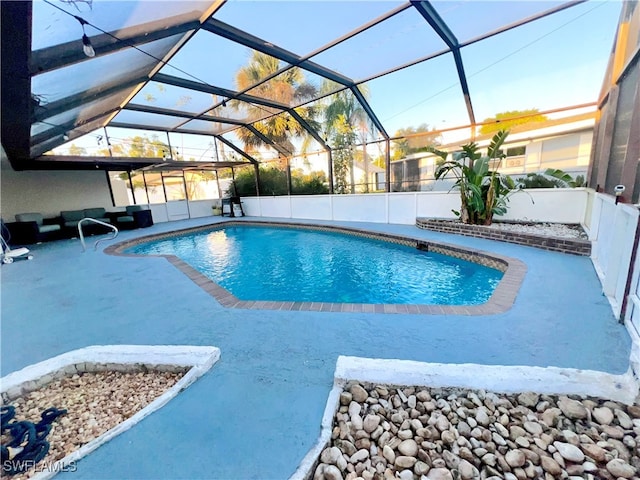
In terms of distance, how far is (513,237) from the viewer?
18.7ft

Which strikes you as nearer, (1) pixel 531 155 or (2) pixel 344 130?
(1) pixel 531 155

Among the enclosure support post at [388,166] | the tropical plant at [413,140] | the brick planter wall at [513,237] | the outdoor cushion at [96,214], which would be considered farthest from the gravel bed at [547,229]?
→ the outdoor cushion at [96,214]

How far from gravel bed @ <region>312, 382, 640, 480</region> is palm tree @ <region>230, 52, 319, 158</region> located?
7673mm

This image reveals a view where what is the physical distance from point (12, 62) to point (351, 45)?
574cm

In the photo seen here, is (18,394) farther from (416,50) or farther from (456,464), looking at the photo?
(416,50)

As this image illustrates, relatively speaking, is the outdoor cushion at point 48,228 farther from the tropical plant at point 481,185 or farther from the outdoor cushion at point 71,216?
the tropical plant at point 481,185

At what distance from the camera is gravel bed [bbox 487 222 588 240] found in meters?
5.36

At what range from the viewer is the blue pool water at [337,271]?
14.4ft

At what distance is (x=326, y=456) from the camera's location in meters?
1.42

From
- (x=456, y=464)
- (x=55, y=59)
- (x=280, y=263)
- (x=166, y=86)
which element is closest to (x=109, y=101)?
(x=166, y=86)

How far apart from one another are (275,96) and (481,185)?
691 cm

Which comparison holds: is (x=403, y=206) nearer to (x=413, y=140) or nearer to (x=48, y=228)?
(x=413, y=140)

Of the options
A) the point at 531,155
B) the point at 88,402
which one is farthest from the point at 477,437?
the point at 531,155

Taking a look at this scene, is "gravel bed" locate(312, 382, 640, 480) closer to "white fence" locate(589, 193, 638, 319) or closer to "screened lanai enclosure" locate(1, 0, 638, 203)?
"white fence" locate(589, 193, 638, 319)
